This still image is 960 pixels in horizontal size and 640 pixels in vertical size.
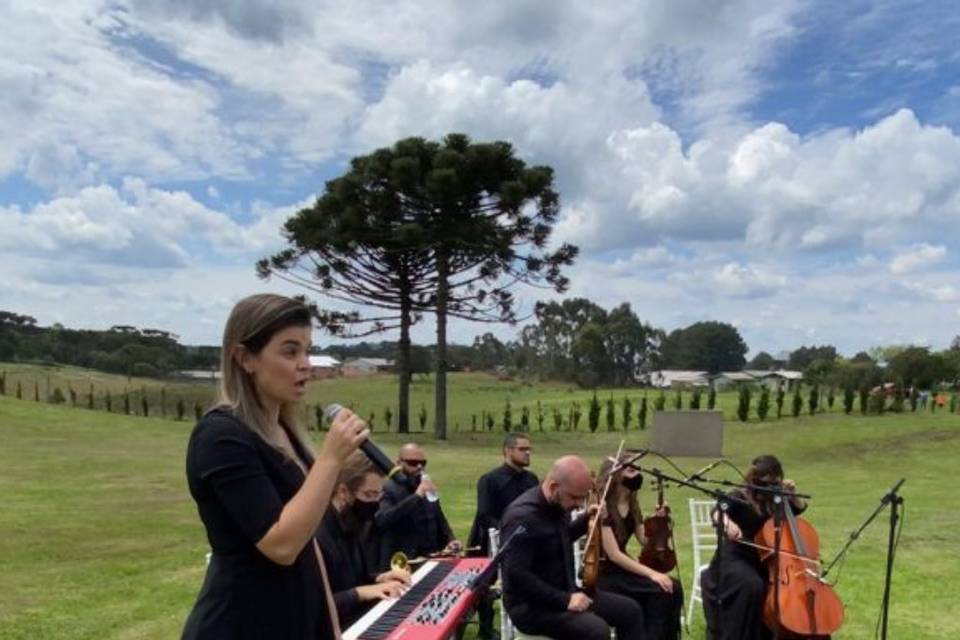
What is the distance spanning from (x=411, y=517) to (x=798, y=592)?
7.81 feet

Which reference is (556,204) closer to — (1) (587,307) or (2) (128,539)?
(2) (128,539)

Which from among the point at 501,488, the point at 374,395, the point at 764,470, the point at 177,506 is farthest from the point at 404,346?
the point at 764,470

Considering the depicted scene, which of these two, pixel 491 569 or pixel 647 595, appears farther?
pixel 647 595

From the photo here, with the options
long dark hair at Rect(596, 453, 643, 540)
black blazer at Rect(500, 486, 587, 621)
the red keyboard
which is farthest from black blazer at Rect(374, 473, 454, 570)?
long dark hair at Rect(596, 453, 643, 540)

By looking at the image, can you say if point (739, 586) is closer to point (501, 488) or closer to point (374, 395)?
point (501, 488)

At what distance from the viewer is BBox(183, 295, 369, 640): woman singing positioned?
6.32ft

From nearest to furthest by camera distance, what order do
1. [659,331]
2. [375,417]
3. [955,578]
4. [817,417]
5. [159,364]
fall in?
[955,578]
[817,417]
[375,417]
[159,364]
[659,331]

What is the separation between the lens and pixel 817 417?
116ft

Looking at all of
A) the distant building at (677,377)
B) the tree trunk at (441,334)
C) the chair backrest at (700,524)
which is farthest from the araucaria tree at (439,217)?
the distant building at (677,377)

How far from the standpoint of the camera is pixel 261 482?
77.2 inches

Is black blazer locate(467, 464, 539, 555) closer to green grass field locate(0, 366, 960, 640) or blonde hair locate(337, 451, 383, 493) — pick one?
green grass field locate(0, 366, 960, 640)

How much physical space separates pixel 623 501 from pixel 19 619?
483 cm

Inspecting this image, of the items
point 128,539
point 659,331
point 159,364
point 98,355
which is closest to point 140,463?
point 128,539

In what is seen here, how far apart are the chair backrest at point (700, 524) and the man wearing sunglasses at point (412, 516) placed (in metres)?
2.02
